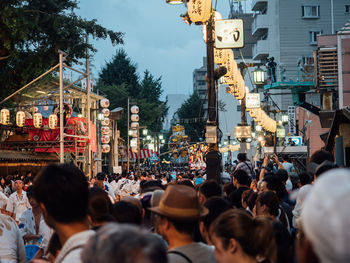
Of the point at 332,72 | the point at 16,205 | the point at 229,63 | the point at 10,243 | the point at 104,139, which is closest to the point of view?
the point at 10,243

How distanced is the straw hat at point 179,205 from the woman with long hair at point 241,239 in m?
0.22

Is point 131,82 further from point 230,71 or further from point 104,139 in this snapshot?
point 230,71

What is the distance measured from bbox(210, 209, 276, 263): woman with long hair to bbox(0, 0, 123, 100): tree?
2258cm

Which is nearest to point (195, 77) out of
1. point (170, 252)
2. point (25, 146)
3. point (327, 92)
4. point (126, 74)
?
point (126, 74)

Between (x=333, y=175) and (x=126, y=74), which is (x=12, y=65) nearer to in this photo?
(x=333, y=175)

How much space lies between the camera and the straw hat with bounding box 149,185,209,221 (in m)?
3.91

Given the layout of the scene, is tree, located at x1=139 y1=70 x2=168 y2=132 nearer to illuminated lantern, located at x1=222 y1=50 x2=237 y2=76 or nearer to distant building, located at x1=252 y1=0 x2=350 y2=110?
distant building, located at x1=252 y1=0 x2=350 y2=110

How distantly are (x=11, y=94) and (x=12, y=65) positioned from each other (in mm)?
1569

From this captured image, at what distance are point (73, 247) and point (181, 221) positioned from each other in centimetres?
109

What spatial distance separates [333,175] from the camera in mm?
1708

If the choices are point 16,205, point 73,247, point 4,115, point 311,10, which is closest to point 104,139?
A: point 4,115

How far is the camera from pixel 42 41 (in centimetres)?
2700

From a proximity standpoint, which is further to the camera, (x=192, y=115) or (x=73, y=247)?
(x=192, y=115)

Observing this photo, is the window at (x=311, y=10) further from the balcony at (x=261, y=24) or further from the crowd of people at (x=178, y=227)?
the crowd of people at (x=178, y=227)
